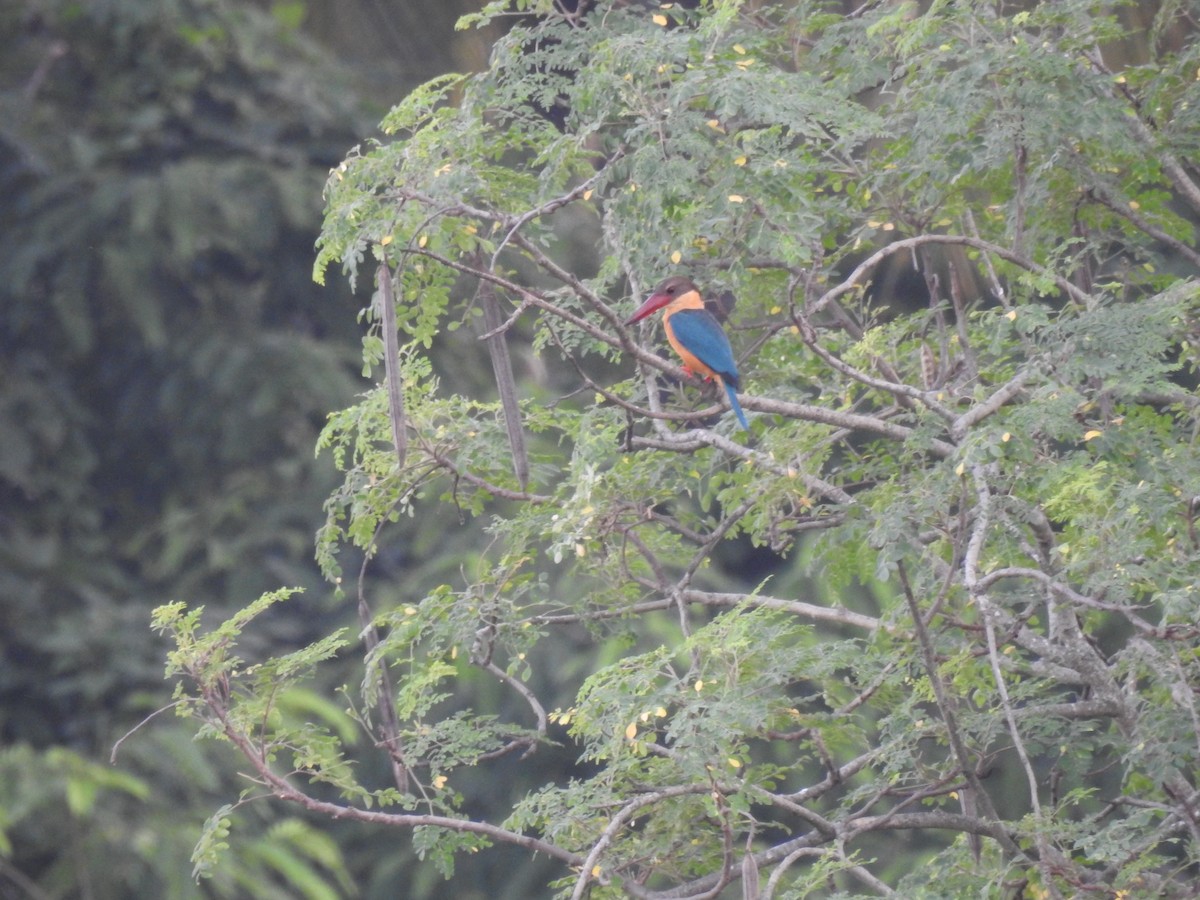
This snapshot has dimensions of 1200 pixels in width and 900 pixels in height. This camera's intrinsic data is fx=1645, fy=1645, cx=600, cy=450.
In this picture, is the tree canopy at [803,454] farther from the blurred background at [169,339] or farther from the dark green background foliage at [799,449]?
the blurred background at [169,339]

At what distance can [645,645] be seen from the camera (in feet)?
24.9

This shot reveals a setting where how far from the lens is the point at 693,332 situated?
179 inches

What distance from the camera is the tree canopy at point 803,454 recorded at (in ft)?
11.0

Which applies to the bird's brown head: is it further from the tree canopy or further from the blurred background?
the blurred background

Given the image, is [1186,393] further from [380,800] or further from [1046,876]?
[380,800]

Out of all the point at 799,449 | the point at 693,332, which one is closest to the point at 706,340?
the point at 693,332

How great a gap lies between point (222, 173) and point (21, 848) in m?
3.55

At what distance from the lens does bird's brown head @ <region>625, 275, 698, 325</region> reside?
4074 millimetres

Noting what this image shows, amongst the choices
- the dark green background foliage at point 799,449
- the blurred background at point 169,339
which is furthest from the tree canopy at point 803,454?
the blurred background at point 169,339

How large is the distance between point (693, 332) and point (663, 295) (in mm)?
379

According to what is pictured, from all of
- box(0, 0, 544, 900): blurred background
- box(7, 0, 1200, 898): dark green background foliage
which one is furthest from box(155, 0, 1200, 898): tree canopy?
box(0, 0, 544, 900): blurred background

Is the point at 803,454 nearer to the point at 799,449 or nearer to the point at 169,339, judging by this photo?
the point at 799,449

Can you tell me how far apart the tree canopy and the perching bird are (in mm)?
69

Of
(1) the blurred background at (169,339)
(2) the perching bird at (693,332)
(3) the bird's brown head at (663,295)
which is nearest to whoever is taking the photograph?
(3) the bird's brown head at (663,295)
